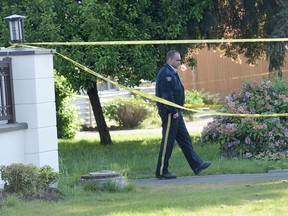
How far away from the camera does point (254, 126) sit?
14164 mm

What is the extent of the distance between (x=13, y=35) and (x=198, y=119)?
63.3 ft

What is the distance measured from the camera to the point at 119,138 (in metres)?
23.2

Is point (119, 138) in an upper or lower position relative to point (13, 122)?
lower

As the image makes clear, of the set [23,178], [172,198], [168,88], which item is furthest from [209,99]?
[23,178]

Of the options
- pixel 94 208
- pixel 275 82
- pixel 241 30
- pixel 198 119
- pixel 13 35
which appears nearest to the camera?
pixel 94 208

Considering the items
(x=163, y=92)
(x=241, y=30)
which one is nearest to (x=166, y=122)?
(x=163, y=92)

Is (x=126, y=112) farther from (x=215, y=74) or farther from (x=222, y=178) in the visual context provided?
(x=222, y=178)

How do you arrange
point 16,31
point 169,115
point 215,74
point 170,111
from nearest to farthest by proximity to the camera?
point 16,31, point 170,111, point 169,115, point 215,74

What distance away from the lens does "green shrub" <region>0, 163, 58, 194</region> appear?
1002 centimetres

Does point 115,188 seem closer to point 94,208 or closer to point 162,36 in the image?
point 94,208

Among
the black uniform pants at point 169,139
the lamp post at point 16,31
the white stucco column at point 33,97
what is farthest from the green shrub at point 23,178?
the black uniform pants at point 169,139

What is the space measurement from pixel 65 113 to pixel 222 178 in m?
13.0

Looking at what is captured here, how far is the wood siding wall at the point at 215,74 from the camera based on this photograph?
35281 millimetres

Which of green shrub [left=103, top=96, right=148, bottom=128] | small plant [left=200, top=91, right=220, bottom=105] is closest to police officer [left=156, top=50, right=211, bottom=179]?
green shrub [left=103, top=96, right=148, bottom=128]
